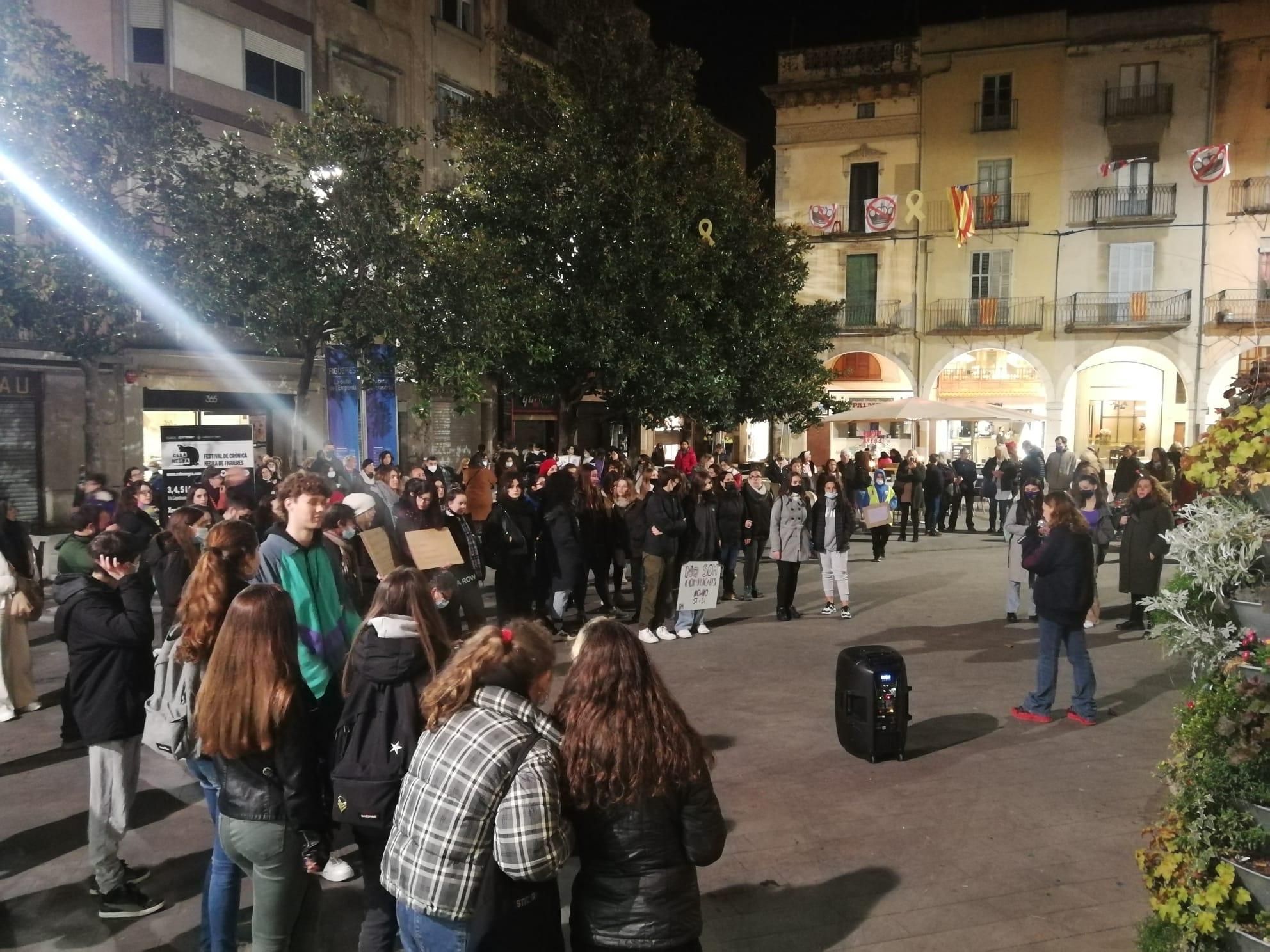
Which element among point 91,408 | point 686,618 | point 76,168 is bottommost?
point 686,618

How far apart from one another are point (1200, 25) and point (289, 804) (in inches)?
1311

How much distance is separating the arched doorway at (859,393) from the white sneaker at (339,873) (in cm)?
2829

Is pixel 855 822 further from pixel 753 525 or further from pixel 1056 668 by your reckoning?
pixel 753 525

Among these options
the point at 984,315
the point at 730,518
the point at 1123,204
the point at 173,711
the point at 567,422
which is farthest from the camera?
the point at 984,315

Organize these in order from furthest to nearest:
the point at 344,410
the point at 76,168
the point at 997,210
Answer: the point at 997,210
the point at 344,410
the point at 76,168

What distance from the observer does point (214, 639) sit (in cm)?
391

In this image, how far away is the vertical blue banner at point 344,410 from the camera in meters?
21.8

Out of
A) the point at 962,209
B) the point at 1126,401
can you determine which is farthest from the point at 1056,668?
the point at 1126,401

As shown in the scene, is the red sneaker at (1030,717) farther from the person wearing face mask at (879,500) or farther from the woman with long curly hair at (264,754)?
the person wearing face mask at (879,500)

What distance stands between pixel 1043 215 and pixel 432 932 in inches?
1247

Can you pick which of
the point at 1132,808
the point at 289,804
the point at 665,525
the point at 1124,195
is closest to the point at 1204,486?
the point at 1132,808

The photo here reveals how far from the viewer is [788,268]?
22.2 meters

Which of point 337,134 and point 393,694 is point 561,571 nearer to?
point 393,694

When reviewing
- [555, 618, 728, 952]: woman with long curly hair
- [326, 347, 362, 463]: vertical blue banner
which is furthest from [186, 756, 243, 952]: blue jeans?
[326, 347, 362, 463]: vertical blue banner
